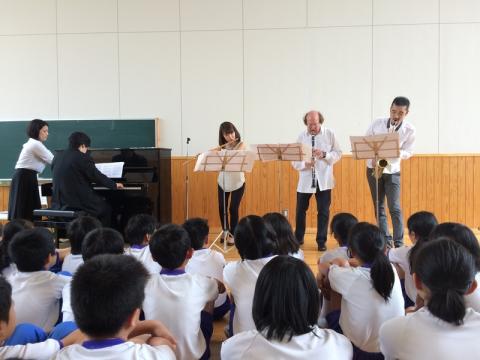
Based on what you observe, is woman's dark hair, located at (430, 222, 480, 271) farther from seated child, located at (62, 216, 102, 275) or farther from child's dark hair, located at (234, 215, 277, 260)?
seated child, located at (62, 216, 102, 275)

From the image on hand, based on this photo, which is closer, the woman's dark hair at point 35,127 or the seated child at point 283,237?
the seated child at point 283,237

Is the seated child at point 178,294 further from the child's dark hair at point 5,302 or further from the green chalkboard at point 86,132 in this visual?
the green chalkboard at point 86,132

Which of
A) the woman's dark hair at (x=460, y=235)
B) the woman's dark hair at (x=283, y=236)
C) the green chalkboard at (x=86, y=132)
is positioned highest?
the green chalkboard at (x=86, y=132)

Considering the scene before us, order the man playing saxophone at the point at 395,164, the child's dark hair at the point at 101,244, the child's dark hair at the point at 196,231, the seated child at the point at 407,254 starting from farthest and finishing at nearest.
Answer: the man playing saxophone at the point at 395,164 → the child's dark hair at the point at 196,231 → the seated child at the point at 407,254 → the child's dark hair at the point at 101,244

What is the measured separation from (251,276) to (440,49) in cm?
515

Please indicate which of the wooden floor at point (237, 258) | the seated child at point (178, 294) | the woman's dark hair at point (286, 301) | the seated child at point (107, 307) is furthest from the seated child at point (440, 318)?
the wooden floor at point (237, 258)

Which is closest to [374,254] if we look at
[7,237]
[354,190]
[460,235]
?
[460,235]

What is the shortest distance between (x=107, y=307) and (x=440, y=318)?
0.96 metres

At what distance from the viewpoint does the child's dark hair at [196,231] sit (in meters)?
2.88

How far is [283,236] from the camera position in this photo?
2.71 metres

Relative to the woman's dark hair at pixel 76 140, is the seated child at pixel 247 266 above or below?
below

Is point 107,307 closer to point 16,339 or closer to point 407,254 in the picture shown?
point 16,339

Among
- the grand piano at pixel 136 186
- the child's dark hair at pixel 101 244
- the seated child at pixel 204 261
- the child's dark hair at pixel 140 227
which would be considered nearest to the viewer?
the child's dark hair at pixel 101 244

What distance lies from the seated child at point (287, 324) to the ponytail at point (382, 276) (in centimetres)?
60
